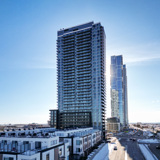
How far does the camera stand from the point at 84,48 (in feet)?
514

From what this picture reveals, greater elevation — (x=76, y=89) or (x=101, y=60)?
(x=101, y=60)

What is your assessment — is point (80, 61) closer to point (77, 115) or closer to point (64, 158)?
point (77, 115)

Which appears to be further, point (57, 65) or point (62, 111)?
point (57, 65)

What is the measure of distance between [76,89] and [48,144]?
10928 cm

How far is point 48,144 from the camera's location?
45.9m

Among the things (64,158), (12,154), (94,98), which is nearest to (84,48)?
(94,98)

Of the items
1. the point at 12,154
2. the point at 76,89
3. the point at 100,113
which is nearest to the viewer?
the point at 12,154

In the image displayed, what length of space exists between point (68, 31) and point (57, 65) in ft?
113

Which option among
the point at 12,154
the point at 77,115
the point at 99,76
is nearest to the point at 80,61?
the point at 99,76

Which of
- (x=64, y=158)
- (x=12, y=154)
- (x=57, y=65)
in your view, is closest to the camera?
(x=12, y=154)

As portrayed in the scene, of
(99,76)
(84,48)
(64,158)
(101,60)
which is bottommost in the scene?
(64,158)

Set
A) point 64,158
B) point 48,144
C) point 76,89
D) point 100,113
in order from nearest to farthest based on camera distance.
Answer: point 48,144, point 64,158, point 100,113, point 76,89

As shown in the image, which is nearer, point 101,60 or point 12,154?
point 12,154

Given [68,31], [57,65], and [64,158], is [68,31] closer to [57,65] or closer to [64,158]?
[57,65]
